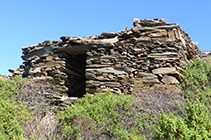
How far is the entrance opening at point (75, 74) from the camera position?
9.50 metres

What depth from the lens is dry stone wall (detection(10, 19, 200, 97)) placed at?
8242 millimetres

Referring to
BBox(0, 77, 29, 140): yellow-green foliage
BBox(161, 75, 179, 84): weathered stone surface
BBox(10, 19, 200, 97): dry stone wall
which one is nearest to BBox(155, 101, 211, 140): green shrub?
BBox(0, 77, 29, 140): yellow-green foliage

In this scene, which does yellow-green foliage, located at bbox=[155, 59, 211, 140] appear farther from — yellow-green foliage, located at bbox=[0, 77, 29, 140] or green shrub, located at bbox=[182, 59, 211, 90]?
green shrub, located at bbox=[182, 59, 211, 90]

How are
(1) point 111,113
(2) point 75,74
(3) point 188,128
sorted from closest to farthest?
(3) point 188,128
(1) point 111,113
(2) point 75,74

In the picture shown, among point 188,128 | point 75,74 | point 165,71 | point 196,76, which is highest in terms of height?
point 75,74

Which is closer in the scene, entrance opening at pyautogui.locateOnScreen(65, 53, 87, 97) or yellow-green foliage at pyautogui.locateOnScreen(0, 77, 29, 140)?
Answer: yellow-green foliage at pyautogui.locateOnScreen(0, 77, 29, 140)

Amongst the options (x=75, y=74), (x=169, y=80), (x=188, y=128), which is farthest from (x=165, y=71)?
(x=188, y=128)

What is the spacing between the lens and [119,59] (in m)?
8.66

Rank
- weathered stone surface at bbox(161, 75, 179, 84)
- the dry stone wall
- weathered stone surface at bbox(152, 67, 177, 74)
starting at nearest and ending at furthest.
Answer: weathered stone surface at bbox(161, 75, 179, 84) < weathered stone surface at bbox(152, 67, 177, 74) < the dry stone wall

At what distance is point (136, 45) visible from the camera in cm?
870

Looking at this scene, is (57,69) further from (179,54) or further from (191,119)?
(191,119)

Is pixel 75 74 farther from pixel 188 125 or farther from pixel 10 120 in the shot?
pixel 188 125

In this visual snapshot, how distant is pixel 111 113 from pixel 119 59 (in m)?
2.77

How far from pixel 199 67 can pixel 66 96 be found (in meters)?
5.04
